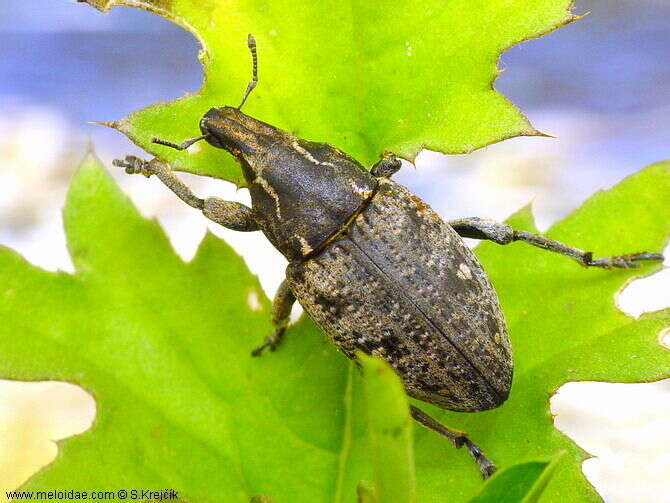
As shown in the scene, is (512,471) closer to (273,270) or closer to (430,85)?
(430,85)

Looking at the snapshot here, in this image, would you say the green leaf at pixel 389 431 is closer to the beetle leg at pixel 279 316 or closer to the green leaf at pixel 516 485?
the green leaf at pixel 516 485

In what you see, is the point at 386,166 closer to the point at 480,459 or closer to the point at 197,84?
the point at 480,459

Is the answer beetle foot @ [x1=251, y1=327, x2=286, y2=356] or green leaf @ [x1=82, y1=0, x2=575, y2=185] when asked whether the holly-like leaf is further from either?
green leaf @ [x1=82, y1=0, x2=575, y2=185]

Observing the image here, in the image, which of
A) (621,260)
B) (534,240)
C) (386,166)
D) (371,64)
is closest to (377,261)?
(386,166)

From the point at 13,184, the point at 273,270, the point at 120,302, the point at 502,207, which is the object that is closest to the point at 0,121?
the point at 13,184

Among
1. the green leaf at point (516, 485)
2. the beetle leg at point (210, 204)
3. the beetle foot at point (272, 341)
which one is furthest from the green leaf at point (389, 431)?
the beetle leg at point (210, 204)

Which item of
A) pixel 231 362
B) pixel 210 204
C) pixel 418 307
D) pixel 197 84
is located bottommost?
pixel 197 84
